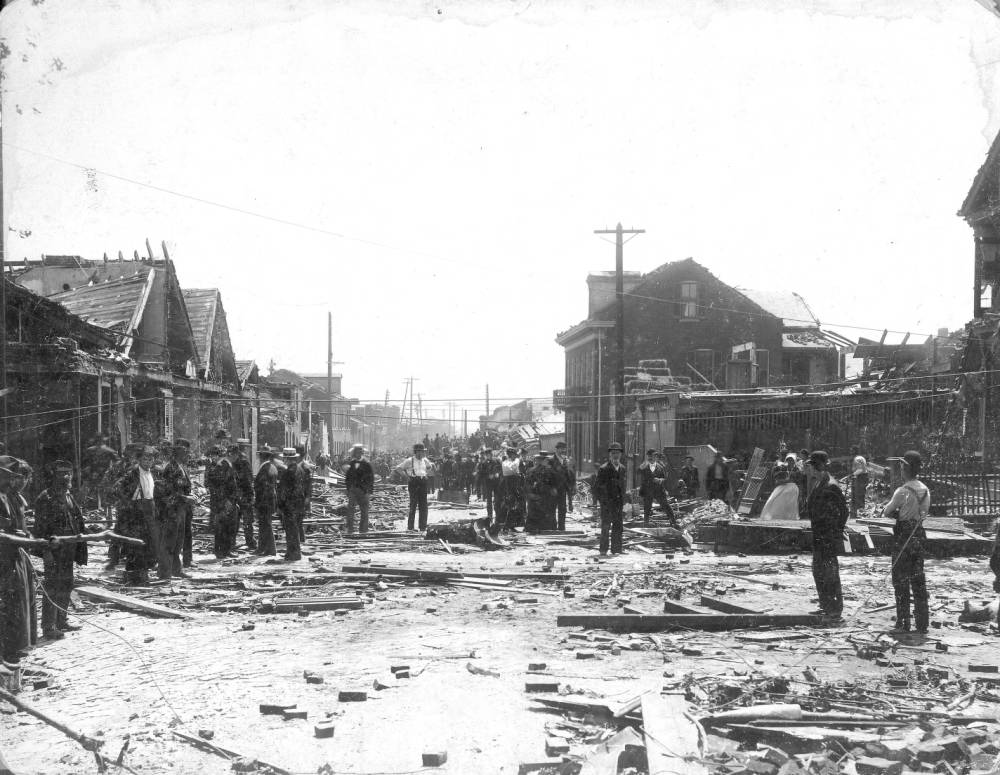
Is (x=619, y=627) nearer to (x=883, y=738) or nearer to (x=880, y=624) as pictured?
(x=880, y=624)

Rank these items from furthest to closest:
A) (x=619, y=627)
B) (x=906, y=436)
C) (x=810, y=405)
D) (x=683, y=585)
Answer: (x=810, y=405) → (x=906, y=436) → (x=683, y=585) → (x=619, y=627)

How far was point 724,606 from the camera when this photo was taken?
30.3 ft

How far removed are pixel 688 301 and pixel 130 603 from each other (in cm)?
3645

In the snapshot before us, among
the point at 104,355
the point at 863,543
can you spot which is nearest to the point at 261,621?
the point at 863,543

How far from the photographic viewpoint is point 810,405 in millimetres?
28547

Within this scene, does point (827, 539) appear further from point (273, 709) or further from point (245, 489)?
point (245, 489)

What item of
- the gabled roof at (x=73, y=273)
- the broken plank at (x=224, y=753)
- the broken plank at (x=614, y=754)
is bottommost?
the broken plank at (x=224, y=753)

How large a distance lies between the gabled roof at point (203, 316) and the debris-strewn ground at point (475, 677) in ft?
62.8

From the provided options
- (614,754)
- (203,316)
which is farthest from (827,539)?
(203,316)

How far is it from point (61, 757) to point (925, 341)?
99.1ft

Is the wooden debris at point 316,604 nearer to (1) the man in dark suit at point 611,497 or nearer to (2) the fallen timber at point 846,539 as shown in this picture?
(1) the man in dark suit at point 611,497

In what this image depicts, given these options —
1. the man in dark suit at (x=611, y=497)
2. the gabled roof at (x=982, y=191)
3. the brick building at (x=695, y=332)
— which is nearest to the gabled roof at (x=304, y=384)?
the brick building at (x=695, y=332)

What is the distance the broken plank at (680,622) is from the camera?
336 inches

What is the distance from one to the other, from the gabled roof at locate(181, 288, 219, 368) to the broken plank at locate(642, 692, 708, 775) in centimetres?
2548
